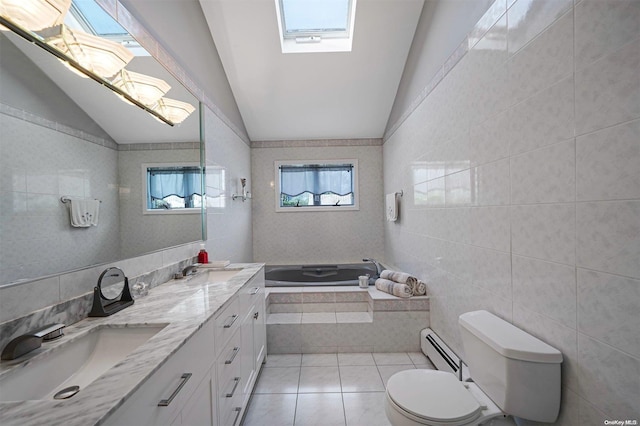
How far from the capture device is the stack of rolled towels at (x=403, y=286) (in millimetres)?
2527

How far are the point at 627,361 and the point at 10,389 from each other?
1.75 metres

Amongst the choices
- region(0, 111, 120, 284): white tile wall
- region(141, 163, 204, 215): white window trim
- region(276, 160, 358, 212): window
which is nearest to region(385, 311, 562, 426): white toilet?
region(0, 111, 120, 284): white tile wall

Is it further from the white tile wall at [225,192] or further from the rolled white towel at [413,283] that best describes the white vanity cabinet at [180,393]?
the rolled white towel at [413,283]

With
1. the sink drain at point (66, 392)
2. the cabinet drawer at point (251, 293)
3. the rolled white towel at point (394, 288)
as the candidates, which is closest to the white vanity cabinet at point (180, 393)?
the sink drain at point (66, 392)

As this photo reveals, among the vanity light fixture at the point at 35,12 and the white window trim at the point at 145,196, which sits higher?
the vanity light fixture at the point at 35,12

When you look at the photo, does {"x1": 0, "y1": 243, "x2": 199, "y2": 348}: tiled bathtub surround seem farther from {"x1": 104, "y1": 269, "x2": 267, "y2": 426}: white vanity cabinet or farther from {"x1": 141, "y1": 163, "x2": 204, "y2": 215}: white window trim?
{"x1": 104, "y1": 269, "x2": 267, "y2": 426}: white vanity cabinet

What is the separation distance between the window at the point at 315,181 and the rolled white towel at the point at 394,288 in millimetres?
1573

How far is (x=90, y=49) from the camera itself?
1.21 meters

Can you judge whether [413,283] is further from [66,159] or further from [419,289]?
[66,159]

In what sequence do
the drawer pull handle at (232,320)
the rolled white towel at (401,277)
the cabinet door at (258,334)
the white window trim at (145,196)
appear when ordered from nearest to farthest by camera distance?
the drawer pull handle at (232,320), the white window trim at (145,196), the cabinet door at (258,334), the rolled white towel at (401,277)

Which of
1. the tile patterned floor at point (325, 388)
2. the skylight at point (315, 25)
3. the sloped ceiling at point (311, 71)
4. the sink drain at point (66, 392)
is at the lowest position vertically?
the tile patterned floor at point (325, 388)

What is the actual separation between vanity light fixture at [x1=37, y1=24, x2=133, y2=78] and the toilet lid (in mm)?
1955

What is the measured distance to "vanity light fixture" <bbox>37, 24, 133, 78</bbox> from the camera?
1065mm

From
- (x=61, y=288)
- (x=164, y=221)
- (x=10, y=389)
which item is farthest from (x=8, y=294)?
(x=164, y=221)
